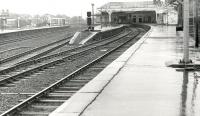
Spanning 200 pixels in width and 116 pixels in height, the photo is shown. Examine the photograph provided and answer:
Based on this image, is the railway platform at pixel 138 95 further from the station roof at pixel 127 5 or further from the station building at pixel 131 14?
the station roof at pixel 127 5

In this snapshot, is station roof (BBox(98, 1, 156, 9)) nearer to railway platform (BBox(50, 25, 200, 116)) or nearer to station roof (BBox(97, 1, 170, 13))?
station roof (BBox(97, 1, 170, 13))

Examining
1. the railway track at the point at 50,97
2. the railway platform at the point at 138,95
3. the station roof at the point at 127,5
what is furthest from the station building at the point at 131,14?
the railway platform at the point at 138,95

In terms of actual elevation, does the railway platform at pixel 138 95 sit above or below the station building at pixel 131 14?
below

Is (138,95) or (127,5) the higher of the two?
(127,5)

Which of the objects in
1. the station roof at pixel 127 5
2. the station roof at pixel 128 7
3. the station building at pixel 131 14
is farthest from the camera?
the station roof at pixel 127 5

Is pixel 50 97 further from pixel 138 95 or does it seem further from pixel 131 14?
pixel 131 14

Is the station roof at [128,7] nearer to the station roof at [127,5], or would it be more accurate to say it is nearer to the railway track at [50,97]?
the station roof at [127,5]

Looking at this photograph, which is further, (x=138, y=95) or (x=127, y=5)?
(x=127, y=5)

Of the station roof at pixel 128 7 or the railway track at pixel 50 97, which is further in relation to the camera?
the station roof at pixel 128 7

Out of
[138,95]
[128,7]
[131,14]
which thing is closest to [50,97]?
[138,95]

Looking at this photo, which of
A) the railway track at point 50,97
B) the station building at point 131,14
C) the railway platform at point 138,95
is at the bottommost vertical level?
the railway track at point 50,97

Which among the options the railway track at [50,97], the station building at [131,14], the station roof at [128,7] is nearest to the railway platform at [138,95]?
the railway track at [50,97]

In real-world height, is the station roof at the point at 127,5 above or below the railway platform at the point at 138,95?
above

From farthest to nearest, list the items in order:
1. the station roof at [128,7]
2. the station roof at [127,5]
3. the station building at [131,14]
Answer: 1. the station roof at [127,5]
2. the station roof at [128,7]
3. the station building at [131,14]
